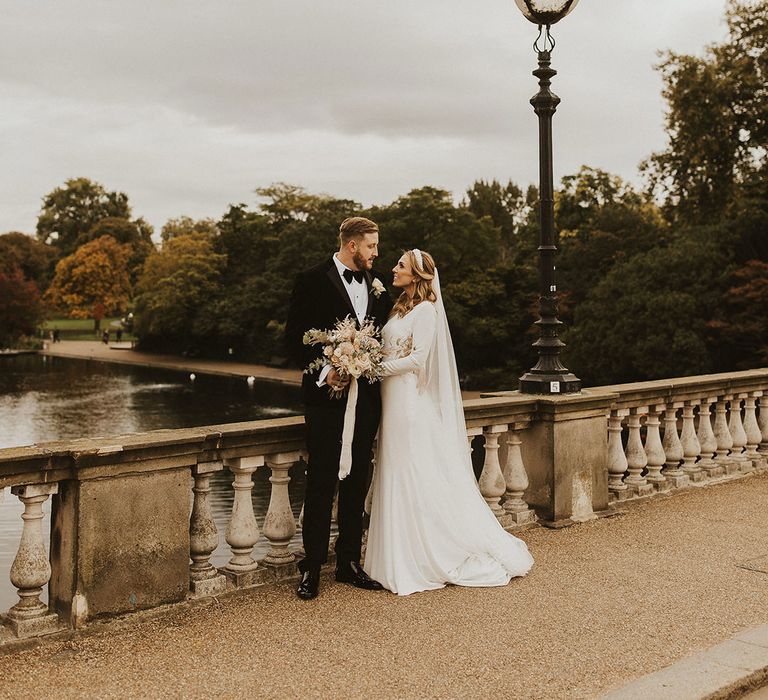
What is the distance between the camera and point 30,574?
415cm

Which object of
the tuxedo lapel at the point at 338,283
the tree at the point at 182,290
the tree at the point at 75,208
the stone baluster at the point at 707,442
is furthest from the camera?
the tree at the point at 75,208

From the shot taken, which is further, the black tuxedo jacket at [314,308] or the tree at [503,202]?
the tree at [503,202]

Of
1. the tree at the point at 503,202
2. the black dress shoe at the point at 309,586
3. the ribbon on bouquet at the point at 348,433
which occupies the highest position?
the tree at the point at 503,202

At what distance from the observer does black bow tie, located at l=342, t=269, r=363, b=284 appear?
17.0 feet

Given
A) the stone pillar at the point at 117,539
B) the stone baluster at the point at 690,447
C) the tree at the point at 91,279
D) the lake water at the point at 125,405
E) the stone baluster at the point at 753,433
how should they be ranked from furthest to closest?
the tree at the point at 91,279 → the lake water at the point at 125,405 → the stone baluster at the point at 753,433 → the stone baluster at the point at 690,447 → the stone pillar at the point at 117,539

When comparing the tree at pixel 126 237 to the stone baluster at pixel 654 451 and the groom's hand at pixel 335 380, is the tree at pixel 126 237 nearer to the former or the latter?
the stone baluster at pixel 654 451

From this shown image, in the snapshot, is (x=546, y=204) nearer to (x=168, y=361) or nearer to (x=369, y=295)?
(x=369, y=295)

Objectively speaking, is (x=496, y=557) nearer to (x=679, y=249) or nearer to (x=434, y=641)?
(x=434, y=641)

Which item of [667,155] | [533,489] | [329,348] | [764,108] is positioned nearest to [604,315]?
[667,155]

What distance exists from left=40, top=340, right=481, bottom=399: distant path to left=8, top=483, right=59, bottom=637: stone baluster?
128 feet

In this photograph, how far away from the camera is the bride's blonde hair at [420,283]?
5348 millimetres

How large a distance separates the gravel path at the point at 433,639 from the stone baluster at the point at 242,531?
0.12 meters

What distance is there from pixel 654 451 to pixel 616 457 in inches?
22.2

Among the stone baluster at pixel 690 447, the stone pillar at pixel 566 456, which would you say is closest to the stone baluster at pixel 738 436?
the stone baluster at pixel 690 447
